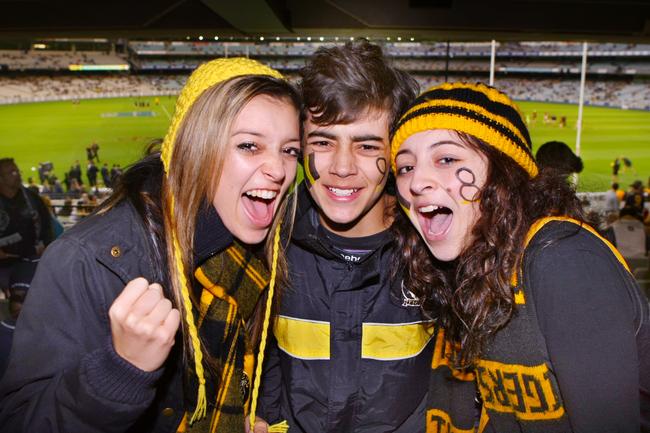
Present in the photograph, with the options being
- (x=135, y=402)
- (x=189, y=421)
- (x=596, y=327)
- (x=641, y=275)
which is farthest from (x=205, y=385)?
(x=641, y=275)

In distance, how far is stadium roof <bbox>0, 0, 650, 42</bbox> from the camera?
16.6 feet

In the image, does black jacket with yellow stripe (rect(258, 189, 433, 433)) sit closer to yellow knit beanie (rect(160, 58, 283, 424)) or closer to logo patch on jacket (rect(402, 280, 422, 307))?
logo patch on jacket (rect(402, 280, 422, 307))

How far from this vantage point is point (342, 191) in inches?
91.7

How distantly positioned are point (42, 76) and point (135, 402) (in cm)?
5054

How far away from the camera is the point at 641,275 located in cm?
601

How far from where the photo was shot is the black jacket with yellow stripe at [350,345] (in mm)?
2268

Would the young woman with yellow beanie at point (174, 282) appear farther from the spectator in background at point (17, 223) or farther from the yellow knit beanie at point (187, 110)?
the spectator in background at point (17, 223)

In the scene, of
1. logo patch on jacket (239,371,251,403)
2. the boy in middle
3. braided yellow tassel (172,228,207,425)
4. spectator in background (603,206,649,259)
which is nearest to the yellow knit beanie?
braided yellow tassel (172,228,207,425)

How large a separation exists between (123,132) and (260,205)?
115 feet

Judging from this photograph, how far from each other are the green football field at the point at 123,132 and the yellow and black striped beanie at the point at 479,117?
21.2m

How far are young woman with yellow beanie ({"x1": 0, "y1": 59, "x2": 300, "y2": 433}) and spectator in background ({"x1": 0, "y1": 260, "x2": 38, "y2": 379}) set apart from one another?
2061mm

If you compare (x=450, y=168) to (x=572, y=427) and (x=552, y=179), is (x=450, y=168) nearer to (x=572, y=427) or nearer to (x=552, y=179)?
(x=552, y=179)

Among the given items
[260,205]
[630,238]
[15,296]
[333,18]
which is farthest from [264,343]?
[630,238]

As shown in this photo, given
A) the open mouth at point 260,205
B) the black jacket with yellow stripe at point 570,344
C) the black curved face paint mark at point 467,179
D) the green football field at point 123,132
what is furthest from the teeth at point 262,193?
the green football field at point 123,132
